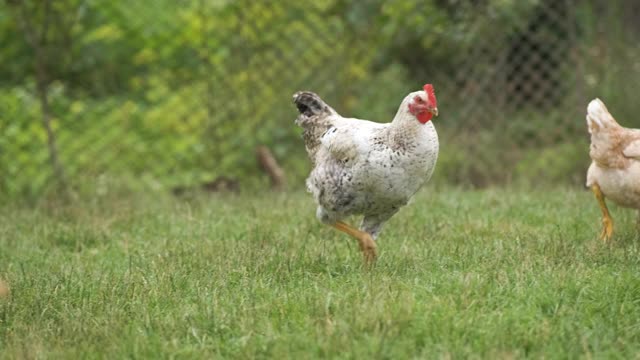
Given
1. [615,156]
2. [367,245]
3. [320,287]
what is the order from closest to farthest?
[320,287], [367,245], [615,156]

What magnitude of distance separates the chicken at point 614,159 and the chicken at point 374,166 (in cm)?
124

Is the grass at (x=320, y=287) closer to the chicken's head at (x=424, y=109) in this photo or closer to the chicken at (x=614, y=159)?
the chicken at (x=614, y=159)

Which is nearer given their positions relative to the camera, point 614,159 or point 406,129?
point 406,129

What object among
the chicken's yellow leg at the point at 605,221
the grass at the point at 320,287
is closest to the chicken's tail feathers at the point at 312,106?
the grass at the point at 320,287

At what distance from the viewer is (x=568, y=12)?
31.0 ft

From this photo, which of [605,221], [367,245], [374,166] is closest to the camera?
[374,166]

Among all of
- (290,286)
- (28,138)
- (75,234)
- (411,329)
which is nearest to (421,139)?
(290,286)

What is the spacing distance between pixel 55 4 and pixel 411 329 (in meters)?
6.34

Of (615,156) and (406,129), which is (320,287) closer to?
(406,129)

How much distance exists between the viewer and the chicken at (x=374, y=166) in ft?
16.6

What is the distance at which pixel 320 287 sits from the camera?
467cm

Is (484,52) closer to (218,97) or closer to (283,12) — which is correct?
(283,12)

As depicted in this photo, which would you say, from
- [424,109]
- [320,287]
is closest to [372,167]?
[424,109]

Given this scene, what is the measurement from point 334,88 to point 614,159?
14.2ft
